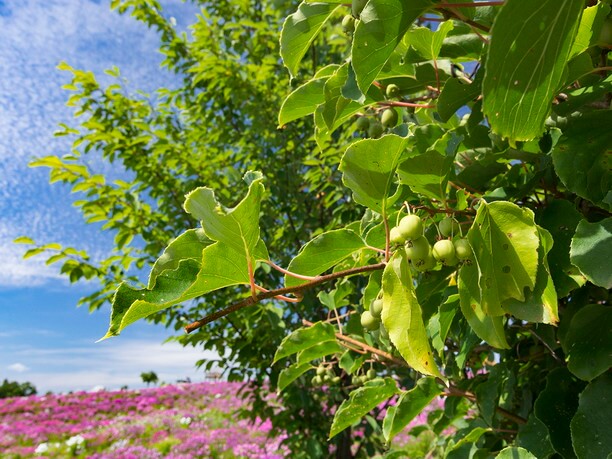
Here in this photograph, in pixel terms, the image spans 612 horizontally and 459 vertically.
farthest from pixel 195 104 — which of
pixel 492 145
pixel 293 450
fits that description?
pixel 492 145

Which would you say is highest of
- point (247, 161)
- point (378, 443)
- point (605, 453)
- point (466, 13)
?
point (247, 161)

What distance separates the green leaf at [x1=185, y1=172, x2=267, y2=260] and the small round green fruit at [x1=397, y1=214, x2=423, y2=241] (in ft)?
0.66

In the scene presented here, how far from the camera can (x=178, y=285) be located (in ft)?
1.90

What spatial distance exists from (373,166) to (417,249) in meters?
0.13

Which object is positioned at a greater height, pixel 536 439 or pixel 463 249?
pixel 463 249

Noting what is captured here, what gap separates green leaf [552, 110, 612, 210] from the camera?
2.39 feet

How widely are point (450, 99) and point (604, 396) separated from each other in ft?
1.74

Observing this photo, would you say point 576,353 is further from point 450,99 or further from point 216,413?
point 216,413

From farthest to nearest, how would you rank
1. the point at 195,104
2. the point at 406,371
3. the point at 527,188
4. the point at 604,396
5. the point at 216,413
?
the point at 216,413 → the point at 195,104 → the point at 406,371 → the point at 527,188 → the point at 604,396

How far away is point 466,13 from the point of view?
76 cm

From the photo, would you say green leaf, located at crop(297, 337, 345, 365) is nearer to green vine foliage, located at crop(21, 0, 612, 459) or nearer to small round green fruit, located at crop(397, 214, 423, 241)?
green vine foliage, located at crop(21, 0, 612, 459)

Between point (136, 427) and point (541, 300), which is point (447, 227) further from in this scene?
point (136, 427)

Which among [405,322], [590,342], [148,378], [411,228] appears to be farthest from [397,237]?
[148,378]

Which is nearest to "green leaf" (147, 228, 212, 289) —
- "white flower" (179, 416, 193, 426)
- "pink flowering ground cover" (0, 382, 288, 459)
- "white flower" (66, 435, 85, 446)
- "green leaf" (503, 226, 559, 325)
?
"green leaf" (503, 226, 559, 325)
